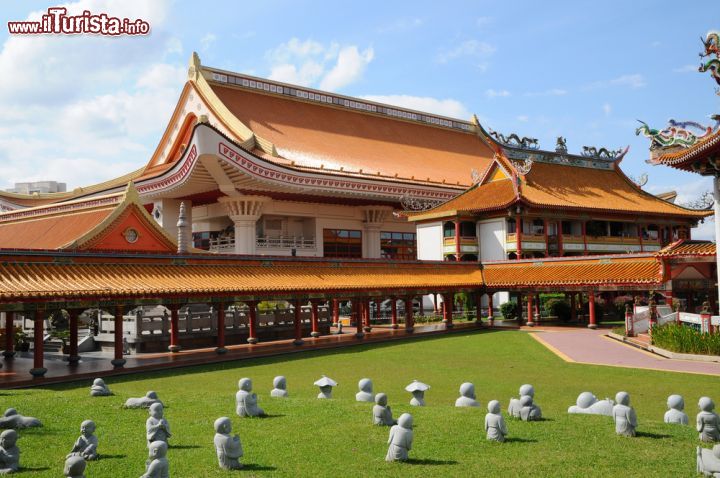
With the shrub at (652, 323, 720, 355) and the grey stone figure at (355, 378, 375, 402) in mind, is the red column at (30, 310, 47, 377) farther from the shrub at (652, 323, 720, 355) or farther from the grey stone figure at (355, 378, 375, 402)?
the shrub at (652, 323, 720, 355)

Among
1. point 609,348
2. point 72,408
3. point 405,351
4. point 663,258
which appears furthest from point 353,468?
point 663,258

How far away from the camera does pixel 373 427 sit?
11625 mm

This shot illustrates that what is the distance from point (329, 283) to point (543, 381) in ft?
40.4

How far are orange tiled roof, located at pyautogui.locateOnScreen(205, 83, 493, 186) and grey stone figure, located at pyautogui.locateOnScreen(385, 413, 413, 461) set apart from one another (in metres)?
33.1

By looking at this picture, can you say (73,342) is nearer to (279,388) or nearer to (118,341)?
(118,341)

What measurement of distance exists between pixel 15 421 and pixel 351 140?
41159 millimetres

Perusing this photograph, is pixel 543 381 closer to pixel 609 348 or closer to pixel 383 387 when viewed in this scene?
pixel 383 387

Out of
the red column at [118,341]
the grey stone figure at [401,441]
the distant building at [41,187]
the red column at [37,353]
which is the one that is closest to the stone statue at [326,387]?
the grey stone figure at [401,441]

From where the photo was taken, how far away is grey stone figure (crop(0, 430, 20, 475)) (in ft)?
29.9

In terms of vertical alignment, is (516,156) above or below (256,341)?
above

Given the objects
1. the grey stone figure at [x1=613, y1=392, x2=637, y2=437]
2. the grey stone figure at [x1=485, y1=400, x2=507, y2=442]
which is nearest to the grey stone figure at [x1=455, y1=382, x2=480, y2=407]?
the grey stone figure at [x1=485, y1=400, x2=507, y2=442]

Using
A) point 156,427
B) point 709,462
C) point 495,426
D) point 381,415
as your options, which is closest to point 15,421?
point 156,427

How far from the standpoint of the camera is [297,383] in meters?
18.0

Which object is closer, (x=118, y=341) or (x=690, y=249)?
(x=118, y=341)
